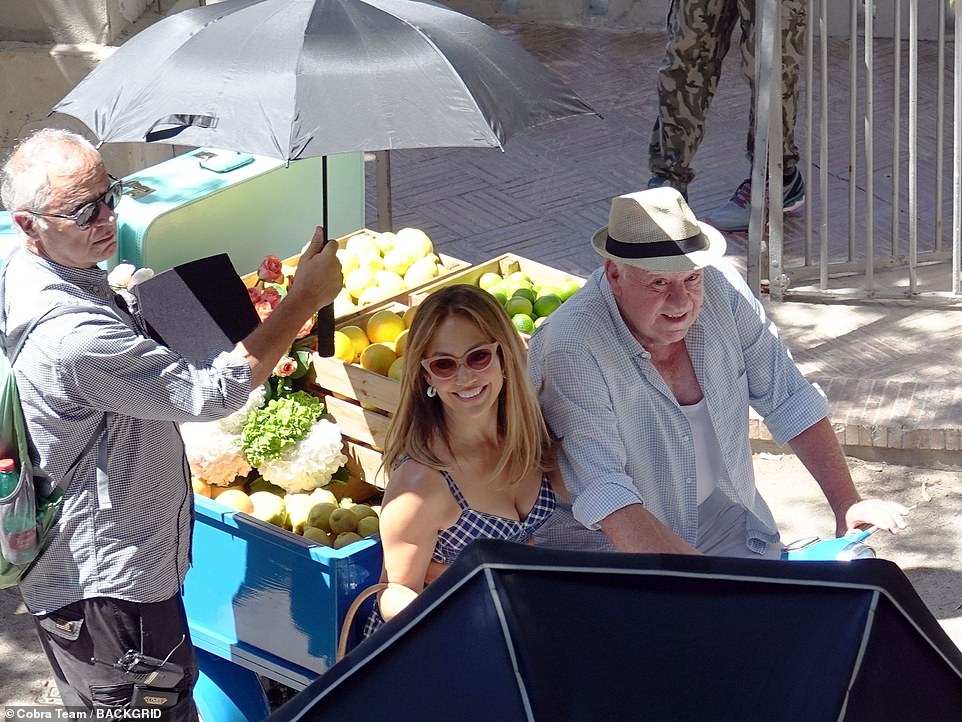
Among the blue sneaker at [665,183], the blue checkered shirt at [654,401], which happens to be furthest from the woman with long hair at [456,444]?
the blue sneaker at [665,183]

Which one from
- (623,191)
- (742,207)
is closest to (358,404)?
(742,207)

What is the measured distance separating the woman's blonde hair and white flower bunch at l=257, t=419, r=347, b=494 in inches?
24.0

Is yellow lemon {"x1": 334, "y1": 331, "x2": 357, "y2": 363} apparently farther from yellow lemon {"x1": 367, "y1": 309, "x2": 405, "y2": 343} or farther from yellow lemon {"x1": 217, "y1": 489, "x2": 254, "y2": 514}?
yellow lemon {"x1": 217, "y1": 489, "x2": 254, "y2": 514}

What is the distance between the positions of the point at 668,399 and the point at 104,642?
55.9 inches

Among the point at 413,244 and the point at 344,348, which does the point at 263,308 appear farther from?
the point at 413,244

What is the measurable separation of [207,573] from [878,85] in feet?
21.0

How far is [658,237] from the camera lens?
3.20 m

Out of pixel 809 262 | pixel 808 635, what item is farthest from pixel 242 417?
pixel 809 262

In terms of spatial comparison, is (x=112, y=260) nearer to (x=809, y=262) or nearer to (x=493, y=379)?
(x=493, y=379)

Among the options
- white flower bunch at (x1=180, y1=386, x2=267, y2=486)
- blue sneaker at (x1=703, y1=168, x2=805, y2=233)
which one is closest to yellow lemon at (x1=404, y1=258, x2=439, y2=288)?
white flower bunch at (x1=180, y1=386, x2=267, y2=486)

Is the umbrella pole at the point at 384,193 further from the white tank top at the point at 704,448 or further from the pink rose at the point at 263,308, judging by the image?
the white tank top at the point at 704,448

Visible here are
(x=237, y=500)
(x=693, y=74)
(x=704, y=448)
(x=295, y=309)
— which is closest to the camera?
(x=295, y=309)

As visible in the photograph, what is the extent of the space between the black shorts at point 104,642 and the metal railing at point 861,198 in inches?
136

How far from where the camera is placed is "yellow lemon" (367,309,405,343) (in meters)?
4.06
